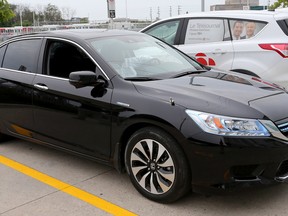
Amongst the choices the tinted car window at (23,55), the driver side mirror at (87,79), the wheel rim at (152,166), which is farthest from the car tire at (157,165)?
the tinted car window at (23,55)

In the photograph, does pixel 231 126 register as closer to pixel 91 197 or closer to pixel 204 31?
pixel 91 197

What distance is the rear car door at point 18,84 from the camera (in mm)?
4727

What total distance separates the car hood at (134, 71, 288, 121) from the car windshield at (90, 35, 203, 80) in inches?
11.6

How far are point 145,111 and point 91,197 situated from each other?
1.05 meters

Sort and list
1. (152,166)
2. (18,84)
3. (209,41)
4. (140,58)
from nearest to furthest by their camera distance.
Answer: (152,166)
(140,58)
(18,84)
(209,41)

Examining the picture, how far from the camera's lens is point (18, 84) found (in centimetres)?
482

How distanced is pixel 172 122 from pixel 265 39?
12.4 ft

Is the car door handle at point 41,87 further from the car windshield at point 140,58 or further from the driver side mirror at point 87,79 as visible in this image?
the car windshield at point 140,58

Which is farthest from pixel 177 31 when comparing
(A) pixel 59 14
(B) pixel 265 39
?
(A) pixel 59 14

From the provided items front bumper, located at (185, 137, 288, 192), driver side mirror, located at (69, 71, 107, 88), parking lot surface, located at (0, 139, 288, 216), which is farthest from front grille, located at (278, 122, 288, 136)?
driver side mirror, located at (69, 71, 107, 88)

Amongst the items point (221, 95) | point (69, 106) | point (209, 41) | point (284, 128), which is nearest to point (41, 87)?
point (69, 106)

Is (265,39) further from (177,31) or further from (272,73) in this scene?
(177,31)

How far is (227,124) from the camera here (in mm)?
3217

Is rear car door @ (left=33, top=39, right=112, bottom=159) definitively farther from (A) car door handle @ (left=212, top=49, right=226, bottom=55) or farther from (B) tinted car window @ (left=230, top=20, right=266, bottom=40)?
(B) tinted car window @ (left=230, top=20, right=266, bottom=40)
